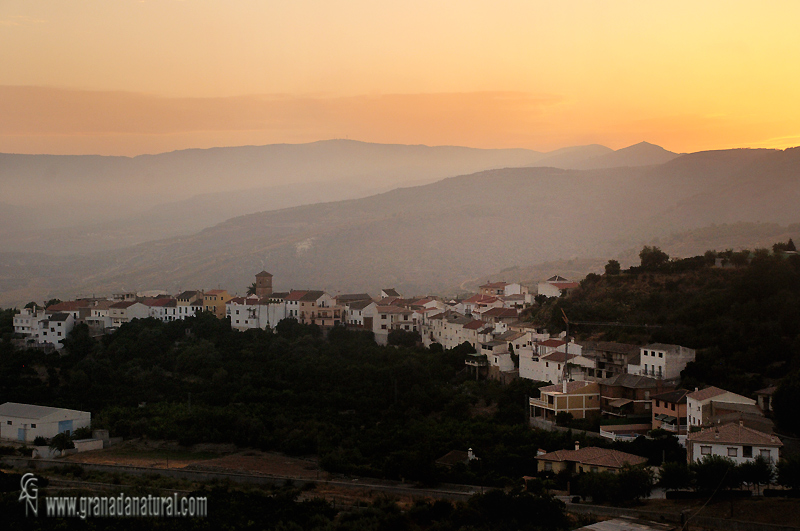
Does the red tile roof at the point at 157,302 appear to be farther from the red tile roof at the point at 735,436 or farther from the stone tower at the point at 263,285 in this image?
the red tile roof at the point at 735,436

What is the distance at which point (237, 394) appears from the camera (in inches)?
1641

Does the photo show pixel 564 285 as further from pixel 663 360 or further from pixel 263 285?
pixel 263 285

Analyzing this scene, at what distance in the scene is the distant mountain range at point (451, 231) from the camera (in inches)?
4781

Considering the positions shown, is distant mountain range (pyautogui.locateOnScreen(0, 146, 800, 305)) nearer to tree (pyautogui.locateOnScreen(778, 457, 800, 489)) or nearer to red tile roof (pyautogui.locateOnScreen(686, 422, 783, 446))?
red tile roof (pyautogui.locateOnScreen(686, 422, 783, 446))

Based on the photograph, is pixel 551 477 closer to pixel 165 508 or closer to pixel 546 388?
pixel 546 388

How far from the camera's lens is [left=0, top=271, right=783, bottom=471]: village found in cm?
2837

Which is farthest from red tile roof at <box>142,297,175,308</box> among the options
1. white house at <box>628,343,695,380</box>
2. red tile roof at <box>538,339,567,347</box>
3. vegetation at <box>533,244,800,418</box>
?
white house at <box>628,343,695,380</box>

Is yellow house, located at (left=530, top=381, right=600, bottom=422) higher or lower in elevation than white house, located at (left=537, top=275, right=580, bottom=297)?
lower

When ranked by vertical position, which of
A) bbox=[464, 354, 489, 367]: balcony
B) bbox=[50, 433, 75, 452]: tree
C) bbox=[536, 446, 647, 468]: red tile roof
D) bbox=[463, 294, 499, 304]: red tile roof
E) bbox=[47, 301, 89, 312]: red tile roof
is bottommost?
bbox=[50, 433, 75, 452]: tree

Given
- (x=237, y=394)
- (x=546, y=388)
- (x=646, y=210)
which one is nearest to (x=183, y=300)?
(x=237, y=394)

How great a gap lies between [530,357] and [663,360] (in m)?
6.69

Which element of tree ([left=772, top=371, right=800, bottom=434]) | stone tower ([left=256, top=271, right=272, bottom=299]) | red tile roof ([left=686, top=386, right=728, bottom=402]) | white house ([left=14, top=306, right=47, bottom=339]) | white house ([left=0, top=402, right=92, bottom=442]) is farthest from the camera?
stone tower ([left=256, top=271, right=272, bottom=299])

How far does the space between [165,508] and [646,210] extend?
13837 cm

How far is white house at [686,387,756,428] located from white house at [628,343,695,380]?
166 inches
